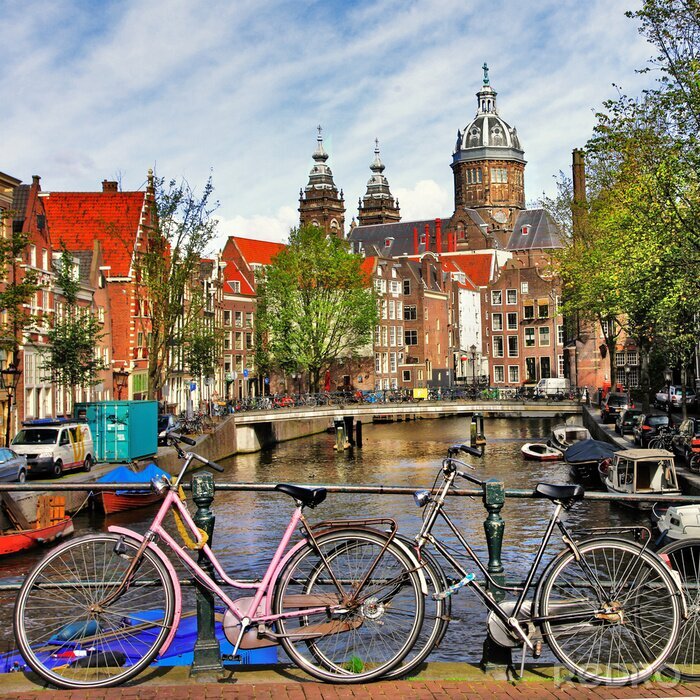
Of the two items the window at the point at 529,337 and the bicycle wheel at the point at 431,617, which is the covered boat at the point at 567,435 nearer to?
the window at the point at 529,337

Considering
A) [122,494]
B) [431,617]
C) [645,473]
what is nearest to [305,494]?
[431,617]

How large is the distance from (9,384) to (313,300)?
41889 millimetres

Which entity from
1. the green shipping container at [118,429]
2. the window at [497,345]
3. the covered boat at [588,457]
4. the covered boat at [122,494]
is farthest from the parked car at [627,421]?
the window at [497,345]

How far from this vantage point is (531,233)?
16000 cm

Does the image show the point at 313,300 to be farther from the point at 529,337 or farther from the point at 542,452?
the point at 529,337

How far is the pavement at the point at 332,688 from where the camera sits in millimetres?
6219

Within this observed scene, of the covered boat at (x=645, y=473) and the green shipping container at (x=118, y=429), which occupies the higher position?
the green shipping container at (x=118, y=429)

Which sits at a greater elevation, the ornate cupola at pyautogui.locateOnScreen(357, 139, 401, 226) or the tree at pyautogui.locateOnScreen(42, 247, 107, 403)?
the ornate cupola at pyautogui.locateOnScreen(357, 139, 401, 226)

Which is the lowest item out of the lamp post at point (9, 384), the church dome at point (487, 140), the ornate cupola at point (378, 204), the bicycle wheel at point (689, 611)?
the bicycle wheel at point (689, 611)

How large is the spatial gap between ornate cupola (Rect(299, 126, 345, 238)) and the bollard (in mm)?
146588

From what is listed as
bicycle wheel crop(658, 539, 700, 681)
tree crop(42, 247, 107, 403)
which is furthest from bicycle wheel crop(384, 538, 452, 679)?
tree crop(42, 247, 107, 403)

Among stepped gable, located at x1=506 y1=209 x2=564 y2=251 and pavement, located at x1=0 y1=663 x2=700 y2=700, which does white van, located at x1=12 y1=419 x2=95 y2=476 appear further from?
stepped gable, located at x1=506 y1=209 x2=564 y2=251

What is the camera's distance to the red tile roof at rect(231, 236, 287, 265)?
4264 inches

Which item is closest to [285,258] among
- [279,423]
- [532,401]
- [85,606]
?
[279,423]
